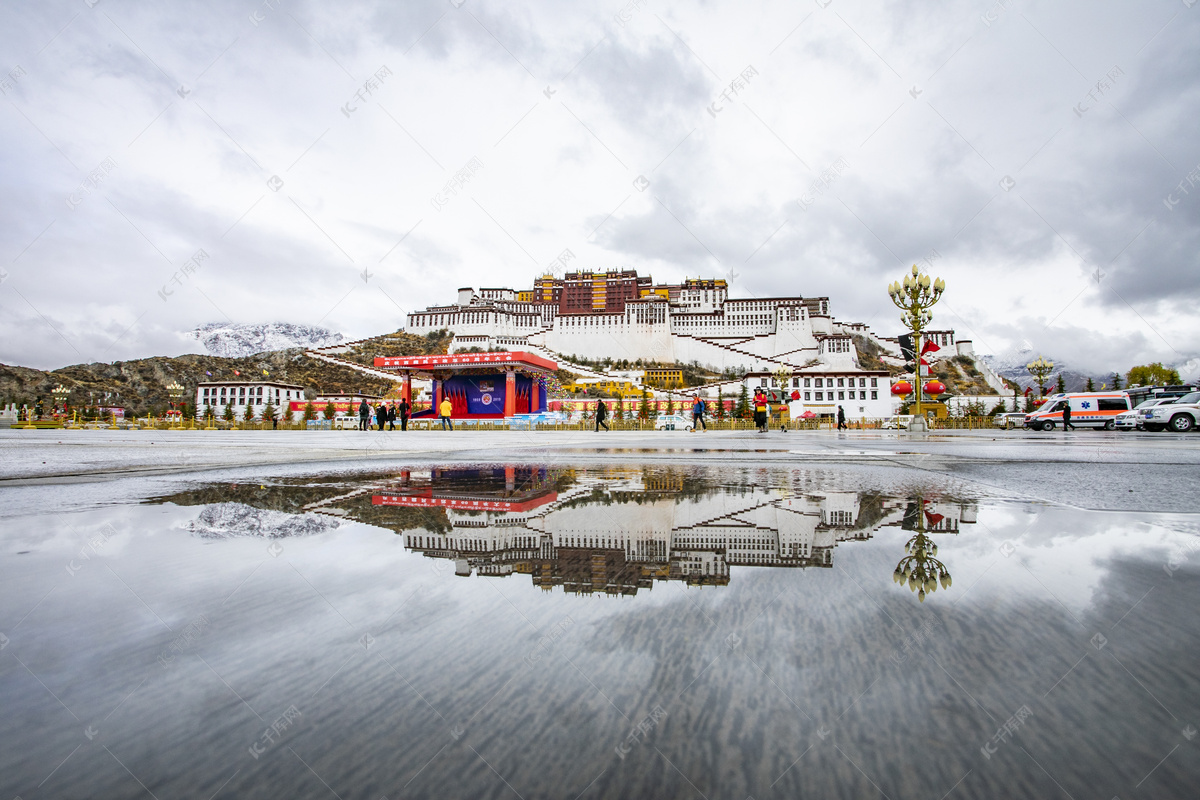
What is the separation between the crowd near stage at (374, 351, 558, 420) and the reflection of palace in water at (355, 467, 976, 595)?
30.1 meters

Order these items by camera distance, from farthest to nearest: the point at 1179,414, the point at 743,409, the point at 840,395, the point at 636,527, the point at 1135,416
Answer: the point at 840,395
the point at 743,409
the point at 1135,416
the point at 1179,414
the point at 636,527

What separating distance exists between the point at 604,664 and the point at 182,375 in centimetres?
10252

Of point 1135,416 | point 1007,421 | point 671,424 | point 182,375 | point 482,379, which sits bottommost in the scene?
point 671,424

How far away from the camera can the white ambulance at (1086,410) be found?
2341 cm

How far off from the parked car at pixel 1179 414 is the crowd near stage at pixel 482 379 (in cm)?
2632

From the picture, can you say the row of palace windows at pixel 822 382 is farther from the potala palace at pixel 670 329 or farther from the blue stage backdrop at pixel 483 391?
the blue stage backdrop at pixel 483 391

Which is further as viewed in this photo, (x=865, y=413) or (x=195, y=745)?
(x=865, y=413)

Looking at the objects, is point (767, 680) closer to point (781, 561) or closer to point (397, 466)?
point (781, 561)

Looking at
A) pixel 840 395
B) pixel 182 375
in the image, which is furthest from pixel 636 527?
pixel 182 375

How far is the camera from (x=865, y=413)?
55.3 metres

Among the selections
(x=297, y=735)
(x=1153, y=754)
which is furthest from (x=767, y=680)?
(x=297, y=735)

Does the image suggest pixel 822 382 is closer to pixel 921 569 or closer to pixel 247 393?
pixel 921 569

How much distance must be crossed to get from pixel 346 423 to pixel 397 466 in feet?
118

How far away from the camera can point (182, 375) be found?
273 ft
